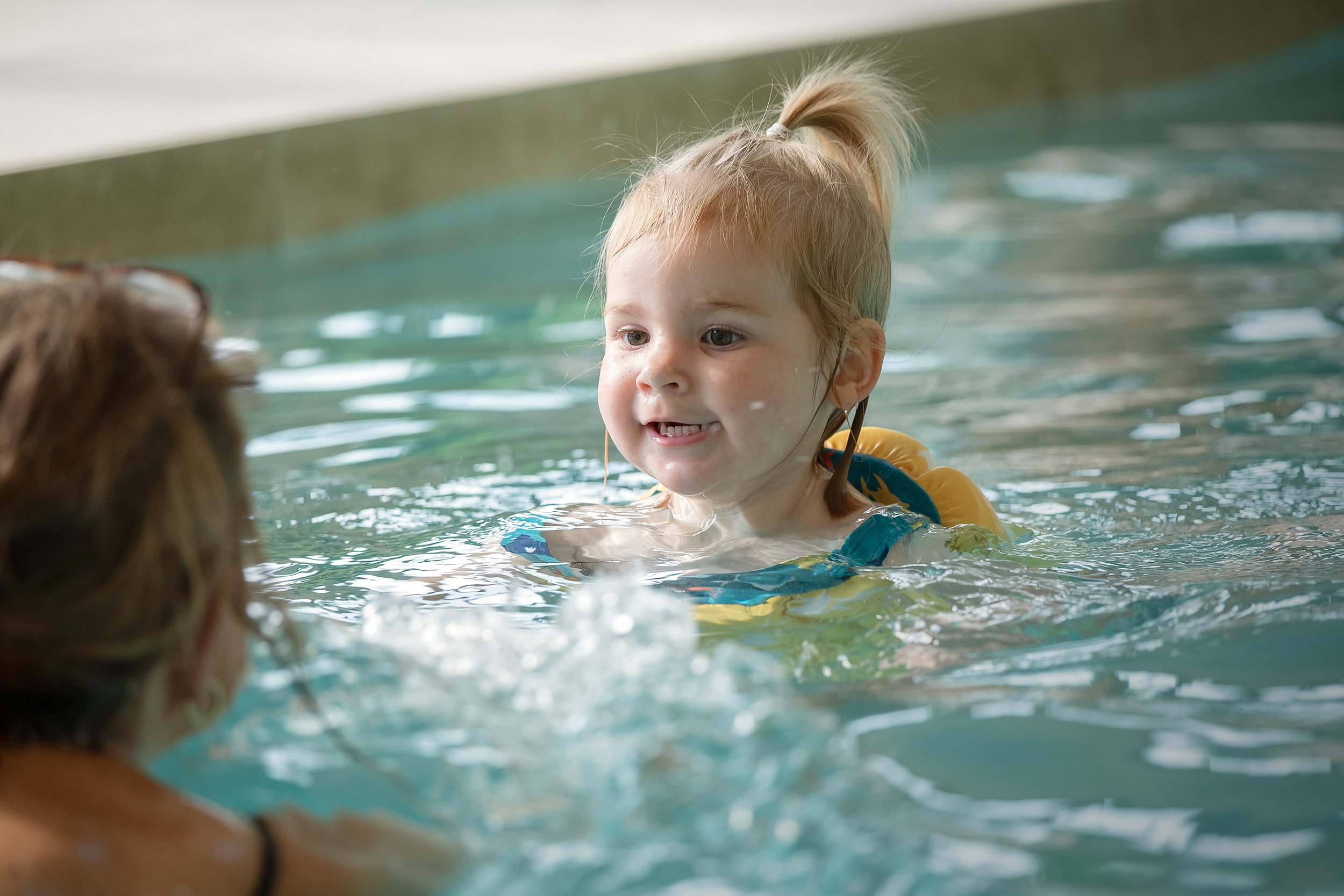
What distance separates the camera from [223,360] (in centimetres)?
140

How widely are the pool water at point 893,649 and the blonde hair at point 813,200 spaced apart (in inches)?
18.7

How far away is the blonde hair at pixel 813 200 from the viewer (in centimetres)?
230

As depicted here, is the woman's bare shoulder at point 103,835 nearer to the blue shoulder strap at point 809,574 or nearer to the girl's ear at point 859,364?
the blue shoulder strap at point 809,574

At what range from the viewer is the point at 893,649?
78.0 inches

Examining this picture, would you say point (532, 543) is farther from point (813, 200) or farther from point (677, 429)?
point (813, 200)

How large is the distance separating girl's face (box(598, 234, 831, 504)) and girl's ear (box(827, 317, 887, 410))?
0.08m

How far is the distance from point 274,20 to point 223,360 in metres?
6.69

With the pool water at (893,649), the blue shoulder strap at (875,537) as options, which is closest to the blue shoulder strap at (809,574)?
the blue shoulder strap at (875,537)

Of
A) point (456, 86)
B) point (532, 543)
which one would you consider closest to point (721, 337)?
point (532, 543)

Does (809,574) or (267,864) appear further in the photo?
(809,574)

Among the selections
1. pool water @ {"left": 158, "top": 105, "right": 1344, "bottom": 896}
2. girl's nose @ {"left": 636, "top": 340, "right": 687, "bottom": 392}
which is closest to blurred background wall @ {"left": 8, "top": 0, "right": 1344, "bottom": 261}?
pool water @ {"left": 158, "top": 105, "right": 1344, "bottom": 896}

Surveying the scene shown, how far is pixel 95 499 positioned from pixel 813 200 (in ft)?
4.62

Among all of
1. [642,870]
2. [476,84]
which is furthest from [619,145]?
[642,870]

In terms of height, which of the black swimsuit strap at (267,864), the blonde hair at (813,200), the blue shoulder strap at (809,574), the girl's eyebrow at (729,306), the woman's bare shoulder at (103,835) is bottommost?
the blue shoulder strap at (809,574)
